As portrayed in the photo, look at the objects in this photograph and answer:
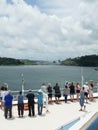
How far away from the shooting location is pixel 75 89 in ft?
85.4

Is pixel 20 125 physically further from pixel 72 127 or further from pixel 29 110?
pixel 72 127

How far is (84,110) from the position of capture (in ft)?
70.8

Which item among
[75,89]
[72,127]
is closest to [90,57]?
[75,89]

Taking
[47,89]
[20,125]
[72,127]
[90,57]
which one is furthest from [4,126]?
[90,57]

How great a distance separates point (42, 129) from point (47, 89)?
7615 mm

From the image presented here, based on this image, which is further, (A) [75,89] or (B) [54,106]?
(A) [75,89]

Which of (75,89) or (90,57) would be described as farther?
(90,57)

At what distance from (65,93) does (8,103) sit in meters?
5.98

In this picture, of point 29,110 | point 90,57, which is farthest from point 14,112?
point 90,57

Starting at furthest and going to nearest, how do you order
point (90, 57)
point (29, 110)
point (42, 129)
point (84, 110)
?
point (90, 57)
point (84, 110)
point (29, 110)
point (42, 129)

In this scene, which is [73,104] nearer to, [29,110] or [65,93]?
[65,93]

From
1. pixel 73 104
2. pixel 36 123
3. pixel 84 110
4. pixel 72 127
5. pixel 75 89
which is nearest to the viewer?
pixel 72 127

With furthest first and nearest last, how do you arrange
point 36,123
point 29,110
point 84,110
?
point 84,110, point 29,110, point 36,123

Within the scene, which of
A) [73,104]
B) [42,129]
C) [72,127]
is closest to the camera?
[72,127]
